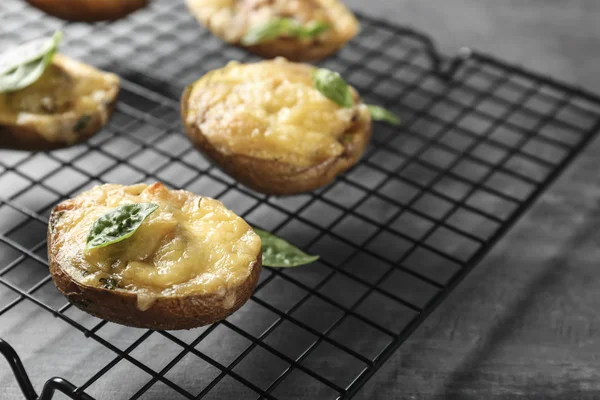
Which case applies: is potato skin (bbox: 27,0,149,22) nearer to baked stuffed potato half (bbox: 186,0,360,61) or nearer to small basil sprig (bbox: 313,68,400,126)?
baked stuffed potato half (bbox: 186,0,360,61)

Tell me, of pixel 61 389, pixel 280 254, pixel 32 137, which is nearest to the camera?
pixel 61 389

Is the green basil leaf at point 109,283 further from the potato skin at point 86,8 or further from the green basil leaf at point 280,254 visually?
the potato skin at point 86,8

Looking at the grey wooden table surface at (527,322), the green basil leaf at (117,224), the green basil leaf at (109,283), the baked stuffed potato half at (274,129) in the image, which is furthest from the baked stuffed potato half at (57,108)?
the grey wooden table surface at (527,322)

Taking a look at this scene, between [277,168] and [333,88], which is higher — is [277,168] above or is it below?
below

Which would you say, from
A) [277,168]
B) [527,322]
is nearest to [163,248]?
[277,168]

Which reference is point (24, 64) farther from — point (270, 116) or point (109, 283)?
point (109, 283)

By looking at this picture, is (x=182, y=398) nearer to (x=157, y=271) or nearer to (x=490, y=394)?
(x=157, y=271)
